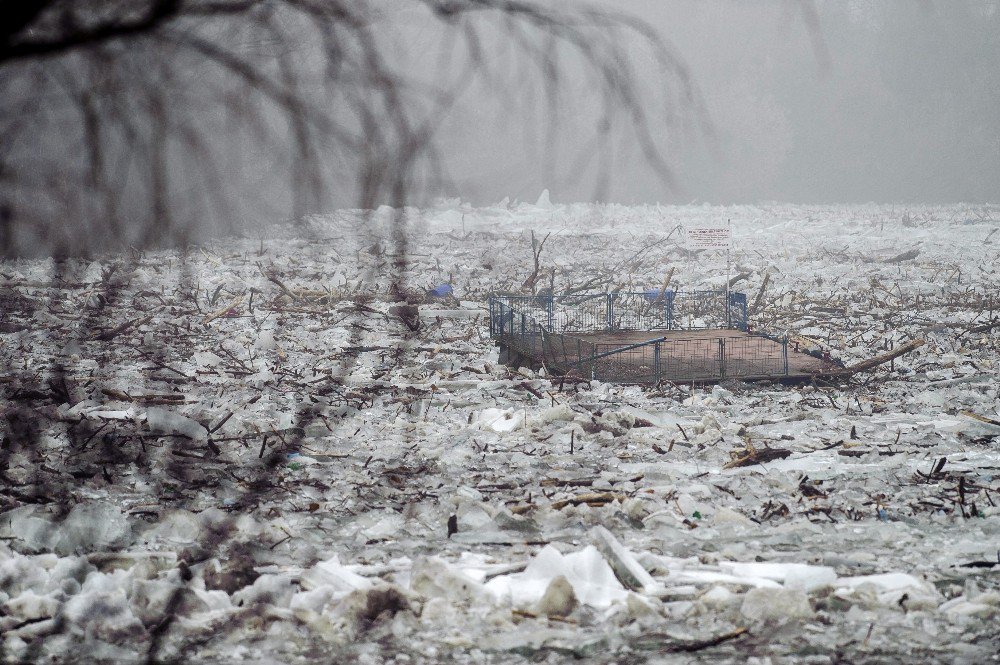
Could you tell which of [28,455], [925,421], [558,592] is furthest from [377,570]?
[925,421]

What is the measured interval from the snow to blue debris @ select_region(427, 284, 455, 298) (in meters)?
3.96

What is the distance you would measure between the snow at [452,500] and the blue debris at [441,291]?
396cm

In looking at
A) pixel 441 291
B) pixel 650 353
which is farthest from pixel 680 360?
pixel 441 291

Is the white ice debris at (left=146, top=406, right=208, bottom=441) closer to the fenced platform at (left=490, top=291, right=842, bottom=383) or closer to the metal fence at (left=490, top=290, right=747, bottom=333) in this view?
the fenced platform at (left=490, top=291, right=842, bottom=383)

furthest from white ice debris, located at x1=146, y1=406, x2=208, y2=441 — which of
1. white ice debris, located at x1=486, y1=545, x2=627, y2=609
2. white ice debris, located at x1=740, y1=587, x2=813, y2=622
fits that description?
white ice debris, located at x1=740, y1=587, x2=813, y2=622

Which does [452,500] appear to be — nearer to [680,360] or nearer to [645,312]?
[680,360]

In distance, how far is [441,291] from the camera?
16.4 meters

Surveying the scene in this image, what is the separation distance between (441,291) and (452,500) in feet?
38.5

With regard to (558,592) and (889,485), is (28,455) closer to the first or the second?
(558,592)

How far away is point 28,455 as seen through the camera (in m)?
5.26

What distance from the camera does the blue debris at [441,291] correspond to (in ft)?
52.6

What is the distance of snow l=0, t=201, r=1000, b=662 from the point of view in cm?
280

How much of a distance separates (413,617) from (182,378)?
6.98 meters

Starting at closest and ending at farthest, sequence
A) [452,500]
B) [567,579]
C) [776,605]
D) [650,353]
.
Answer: [776,605] → [567,579] → [452,500] → [650,353]
